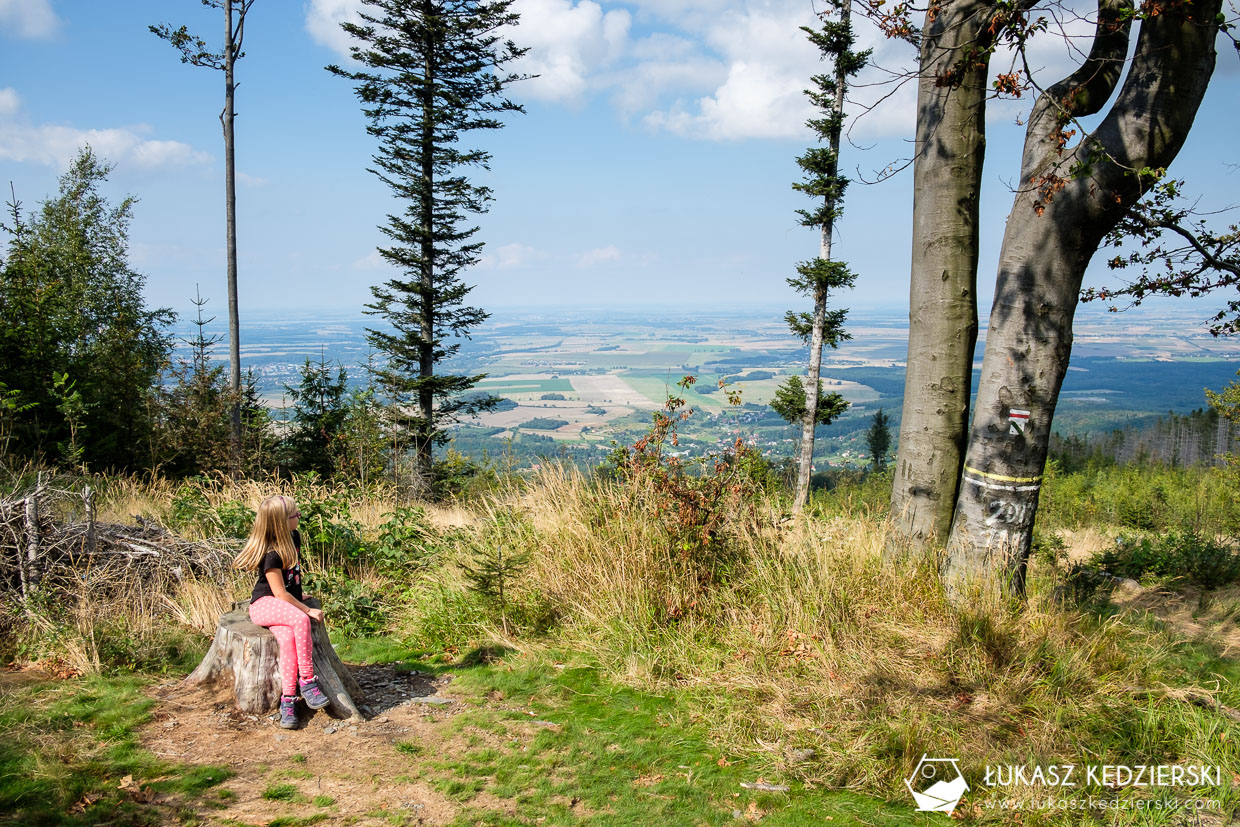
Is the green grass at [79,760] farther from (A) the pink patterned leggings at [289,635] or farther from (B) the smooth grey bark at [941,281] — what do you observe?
(B) the smooth grey bark at [941,281]

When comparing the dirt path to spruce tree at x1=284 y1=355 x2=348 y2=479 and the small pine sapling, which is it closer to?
the small pine sapling

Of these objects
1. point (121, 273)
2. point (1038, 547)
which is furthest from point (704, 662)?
point (121, 273)

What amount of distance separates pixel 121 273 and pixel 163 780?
29257 mm

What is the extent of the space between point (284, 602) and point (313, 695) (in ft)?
1.88

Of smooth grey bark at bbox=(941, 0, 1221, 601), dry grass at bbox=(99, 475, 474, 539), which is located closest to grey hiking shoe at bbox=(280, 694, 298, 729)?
dry grass at bbox=(99, 475, 474, 539)

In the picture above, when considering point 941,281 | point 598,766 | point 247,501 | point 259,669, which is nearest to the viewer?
point 598,766

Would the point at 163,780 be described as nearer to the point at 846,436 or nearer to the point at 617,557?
the point at 617,557

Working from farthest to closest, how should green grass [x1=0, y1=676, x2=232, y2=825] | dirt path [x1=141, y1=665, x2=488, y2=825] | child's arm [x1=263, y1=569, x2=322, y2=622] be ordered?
child's arm [x1=263, y1=569, x2=322, y2=622] < dirt path [x1=141, y1=665, x2=488, y2=825] < green grass [x1=0, y1=676, x2=232, y2=825]

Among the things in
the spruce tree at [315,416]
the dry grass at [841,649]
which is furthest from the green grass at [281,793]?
the spruce tree at [315,416]

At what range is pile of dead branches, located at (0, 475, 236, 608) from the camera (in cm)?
483

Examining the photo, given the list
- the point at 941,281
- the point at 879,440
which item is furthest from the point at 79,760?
the point at 879,440

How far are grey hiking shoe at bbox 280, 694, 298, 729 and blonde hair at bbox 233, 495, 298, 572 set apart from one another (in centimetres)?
77

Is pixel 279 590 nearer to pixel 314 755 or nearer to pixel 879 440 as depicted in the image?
pixel 314 755

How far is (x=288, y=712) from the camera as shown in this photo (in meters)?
3.75
